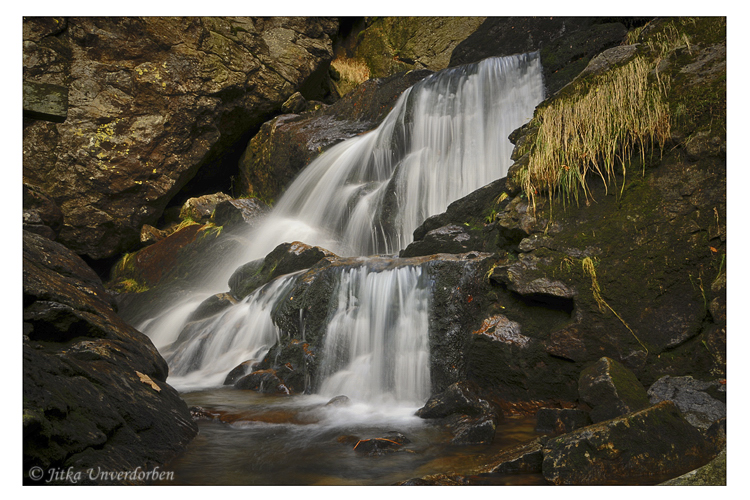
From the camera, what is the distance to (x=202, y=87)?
1130cm

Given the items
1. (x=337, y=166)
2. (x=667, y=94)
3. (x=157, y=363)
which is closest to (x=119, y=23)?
(x=337, y=166)

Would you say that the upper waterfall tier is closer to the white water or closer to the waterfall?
the white water

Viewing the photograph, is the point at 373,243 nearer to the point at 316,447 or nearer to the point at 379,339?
the point at 379,339

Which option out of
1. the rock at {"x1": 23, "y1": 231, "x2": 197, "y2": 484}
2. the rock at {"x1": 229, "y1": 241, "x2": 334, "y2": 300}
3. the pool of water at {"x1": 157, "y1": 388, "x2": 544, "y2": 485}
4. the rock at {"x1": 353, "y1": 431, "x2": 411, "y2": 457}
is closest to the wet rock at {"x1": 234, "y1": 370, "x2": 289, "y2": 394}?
the pool of water at {"x1": 157, "y1": 388, "x2": 544, "y2": 485}

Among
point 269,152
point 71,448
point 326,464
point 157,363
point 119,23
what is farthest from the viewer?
point 269,152

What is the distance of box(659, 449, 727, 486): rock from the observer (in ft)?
7.48

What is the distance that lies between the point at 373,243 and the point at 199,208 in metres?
5.62

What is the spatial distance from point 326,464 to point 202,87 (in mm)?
10457

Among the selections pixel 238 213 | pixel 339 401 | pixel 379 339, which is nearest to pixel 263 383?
pixel 339 401

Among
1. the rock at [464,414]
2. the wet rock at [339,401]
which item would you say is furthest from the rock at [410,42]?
the rock at [464,414]

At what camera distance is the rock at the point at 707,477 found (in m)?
2.28

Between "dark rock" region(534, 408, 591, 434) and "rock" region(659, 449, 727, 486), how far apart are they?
0.96 m

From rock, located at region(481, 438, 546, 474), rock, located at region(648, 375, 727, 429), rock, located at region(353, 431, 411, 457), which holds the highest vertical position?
rock, located at region(648, 375, 727, 429)

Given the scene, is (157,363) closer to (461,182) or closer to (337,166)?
(461,182)
